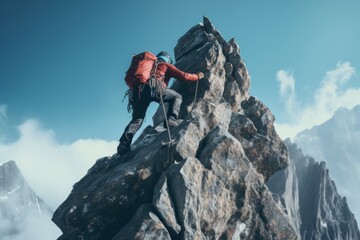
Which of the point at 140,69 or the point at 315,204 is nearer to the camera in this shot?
the point at 140,69

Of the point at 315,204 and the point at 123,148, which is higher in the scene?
the point at 315,204

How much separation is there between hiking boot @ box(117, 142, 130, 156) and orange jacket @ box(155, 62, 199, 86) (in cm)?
361

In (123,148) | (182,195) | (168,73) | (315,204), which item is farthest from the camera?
(315,204)

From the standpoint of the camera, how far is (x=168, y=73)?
17016 mm

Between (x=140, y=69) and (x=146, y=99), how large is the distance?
4.80 ft

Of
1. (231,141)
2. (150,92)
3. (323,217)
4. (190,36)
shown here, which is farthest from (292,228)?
(323,217)

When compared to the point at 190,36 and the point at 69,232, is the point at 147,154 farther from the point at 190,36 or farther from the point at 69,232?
the point at 190,36

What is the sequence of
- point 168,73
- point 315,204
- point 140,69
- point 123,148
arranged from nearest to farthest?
point 140,69
point 123,148
point 168,73
point 315,204

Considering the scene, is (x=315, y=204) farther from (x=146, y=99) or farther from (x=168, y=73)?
(x=146, y=99)

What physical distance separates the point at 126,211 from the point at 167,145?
3107 mm

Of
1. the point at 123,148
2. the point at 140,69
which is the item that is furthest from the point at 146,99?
the point at 123,148

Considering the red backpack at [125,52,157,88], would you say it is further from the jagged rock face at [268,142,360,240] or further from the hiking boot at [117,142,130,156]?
the jagged rock face at [268,142,360,240]

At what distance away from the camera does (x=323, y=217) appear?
83.8m

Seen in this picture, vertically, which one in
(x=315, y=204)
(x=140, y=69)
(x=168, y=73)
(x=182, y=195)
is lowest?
(x=182, y=195)
